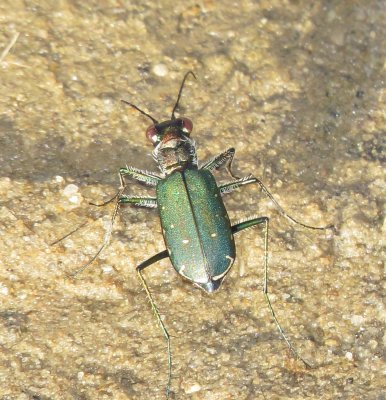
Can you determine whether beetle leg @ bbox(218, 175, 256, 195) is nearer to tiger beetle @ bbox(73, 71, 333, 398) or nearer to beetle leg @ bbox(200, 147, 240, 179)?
tiger beetle @ bbox(73, 71, 333, 398)

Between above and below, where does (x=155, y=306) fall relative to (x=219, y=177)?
below

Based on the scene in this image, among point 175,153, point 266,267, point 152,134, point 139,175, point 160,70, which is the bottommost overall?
point 266,267

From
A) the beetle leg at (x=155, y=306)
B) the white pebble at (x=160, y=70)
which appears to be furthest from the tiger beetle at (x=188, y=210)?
the white pebble at (x=160, y=70)

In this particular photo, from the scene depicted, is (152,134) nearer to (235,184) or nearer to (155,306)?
(235,184)

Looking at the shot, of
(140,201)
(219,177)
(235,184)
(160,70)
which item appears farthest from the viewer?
(160,70)

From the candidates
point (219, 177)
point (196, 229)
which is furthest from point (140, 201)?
point (219, 177)

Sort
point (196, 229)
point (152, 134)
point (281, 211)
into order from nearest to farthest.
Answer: point (196, 229)
point (281, 211)
point (152, 134)

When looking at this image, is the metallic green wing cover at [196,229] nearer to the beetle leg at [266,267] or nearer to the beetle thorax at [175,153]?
the beetle leg at [266,267]

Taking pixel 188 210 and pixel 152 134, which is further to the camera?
pixel 152 134
